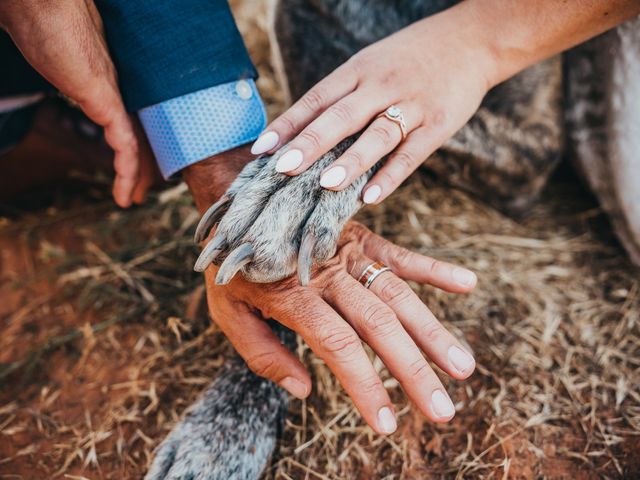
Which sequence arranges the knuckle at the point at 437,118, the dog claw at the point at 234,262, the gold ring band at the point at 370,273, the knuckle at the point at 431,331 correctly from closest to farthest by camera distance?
1. the dog claw at the point at 234,262
2. the knuckle at the point at 431,331
3. the gold ring band at the point at 370,273
4. the knuckle at the point at 437,118

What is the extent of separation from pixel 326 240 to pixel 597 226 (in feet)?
5.70

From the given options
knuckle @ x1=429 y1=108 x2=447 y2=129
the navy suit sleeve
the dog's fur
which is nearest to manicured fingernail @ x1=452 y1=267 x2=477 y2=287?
the dog's fur

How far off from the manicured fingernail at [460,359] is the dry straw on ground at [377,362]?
0.46 metres

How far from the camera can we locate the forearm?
1.62 metres

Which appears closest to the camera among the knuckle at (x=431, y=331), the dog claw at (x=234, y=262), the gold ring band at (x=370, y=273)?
the dog claw at (x=234, y=262)

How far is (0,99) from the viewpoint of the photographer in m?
2.04

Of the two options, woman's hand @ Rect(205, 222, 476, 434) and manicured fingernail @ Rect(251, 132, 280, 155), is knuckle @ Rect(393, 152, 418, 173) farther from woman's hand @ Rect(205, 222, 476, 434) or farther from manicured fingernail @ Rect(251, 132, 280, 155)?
manicured fingernail @ Rect(251, 132, 280, 155)

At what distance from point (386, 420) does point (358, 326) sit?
250mm

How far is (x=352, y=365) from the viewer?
127 cm

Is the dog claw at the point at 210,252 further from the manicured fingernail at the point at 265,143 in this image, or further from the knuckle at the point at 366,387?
the knuckle at the point at 366,387

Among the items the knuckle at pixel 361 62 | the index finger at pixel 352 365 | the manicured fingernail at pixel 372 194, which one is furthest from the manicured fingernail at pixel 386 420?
the knuckle at pixel 361 62

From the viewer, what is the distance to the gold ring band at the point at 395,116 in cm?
152

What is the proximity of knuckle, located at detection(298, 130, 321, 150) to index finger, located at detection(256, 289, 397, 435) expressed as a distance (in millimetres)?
468

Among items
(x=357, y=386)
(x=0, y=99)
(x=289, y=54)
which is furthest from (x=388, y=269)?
(x=0, y=99)
